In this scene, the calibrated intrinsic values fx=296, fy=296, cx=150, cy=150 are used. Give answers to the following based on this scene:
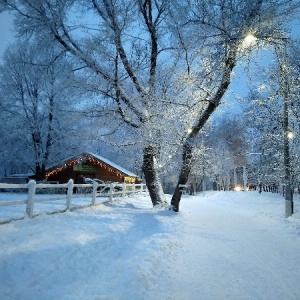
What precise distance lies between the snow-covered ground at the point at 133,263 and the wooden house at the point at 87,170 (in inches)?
853

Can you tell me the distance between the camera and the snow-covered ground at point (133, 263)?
4629 mm

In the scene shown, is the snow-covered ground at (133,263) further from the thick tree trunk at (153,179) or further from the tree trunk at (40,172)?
the tree trunk at (40,172)

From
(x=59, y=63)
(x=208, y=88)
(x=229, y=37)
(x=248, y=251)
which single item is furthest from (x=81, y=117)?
(x=248, y=251)

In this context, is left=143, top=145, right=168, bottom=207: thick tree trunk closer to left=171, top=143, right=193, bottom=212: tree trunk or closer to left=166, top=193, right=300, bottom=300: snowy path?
left=171, top=143, right=193, bottom=212: tree trunk

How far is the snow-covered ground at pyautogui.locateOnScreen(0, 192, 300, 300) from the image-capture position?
15.2ft

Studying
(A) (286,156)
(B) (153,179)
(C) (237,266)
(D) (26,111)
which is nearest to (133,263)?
(C) (237,266)

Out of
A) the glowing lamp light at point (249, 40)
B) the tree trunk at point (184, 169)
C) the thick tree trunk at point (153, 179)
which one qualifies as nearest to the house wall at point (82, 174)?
the thick tree trunk at point (153, 179)

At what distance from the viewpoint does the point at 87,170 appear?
32.5 meters

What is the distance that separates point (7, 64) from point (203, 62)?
20857mm

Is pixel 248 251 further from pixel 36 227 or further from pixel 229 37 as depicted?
pixel 229 37

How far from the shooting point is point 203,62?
13516mm

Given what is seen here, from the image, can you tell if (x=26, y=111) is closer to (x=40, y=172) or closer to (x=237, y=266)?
(x=40, y=172)

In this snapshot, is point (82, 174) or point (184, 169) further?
point (82, 174)

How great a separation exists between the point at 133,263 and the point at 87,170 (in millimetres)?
27430
